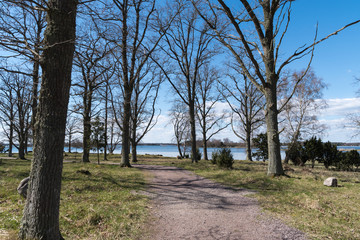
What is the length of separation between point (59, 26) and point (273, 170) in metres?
9.91

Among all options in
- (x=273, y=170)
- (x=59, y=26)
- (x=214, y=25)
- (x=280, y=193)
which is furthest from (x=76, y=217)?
(x=214, y=25)

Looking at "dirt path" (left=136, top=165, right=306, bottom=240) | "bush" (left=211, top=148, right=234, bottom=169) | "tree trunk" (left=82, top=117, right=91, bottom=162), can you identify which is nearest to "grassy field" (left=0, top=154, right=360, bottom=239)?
"dirt path" (left=136, top=165, right=306, bottom=240)

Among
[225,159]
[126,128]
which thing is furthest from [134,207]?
[126,128]

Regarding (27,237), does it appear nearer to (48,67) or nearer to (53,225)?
(53,225)

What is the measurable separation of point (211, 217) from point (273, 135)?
6296 millimetres

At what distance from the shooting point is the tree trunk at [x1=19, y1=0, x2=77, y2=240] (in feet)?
10.6

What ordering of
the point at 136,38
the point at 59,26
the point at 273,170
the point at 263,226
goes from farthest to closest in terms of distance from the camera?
the point at 136,38, the point at 273,170, the point at 263,226, the point at 59,26

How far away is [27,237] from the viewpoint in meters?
3.18

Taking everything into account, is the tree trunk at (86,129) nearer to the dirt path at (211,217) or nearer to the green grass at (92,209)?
the green grass at (92,209)

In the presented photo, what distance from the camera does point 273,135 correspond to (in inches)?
389

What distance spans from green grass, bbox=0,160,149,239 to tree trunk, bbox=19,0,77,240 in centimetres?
72

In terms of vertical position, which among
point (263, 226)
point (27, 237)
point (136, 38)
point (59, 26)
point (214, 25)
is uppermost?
point (136, 38)

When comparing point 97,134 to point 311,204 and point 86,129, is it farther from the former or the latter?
point 311,204

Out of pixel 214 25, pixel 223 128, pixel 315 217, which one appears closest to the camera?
pixel 315 217
